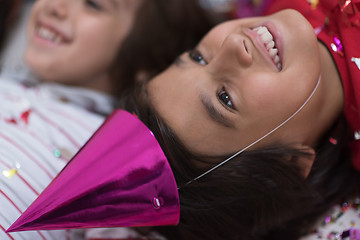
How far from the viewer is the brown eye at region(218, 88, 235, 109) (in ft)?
2.85

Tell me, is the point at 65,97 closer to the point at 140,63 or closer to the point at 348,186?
the point at 140,63

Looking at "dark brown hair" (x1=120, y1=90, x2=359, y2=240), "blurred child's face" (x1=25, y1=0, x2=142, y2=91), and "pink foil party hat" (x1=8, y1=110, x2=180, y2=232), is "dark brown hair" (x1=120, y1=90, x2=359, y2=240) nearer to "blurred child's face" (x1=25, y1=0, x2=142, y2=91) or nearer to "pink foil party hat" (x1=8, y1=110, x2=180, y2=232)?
"pink foil party hat" (x1=8, y1=110, x2=180, y2=232)

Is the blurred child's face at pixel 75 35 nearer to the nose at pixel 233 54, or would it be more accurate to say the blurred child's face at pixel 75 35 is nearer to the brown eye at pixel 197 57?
the brown eye at pixel 197 57

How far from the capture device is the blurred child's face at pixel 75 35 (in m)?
1.33

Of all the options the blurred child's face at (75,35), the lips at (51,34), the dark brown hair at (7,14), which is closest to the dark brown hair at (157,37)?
the blurred child's face at (75,35)

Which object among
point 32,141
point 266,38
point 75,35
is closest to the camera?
point 266,38

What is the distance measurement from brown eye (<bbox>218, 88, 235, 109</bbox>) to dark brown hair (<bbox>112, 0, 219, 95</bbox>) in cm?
56

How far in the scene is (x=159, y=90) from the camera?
937 mm

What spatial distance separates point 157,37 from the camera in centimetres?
148

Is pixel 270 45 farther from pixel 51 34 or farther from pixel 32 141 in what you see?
pixel 51 34

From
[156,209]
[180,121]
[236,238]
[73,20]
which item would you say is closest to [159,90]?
[180,121]

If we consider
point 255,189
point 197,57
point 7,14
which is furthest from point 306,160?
point 7,14

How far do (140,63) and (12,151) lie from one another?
583 millimetres

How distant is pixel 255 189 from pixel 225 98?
0.77ft
